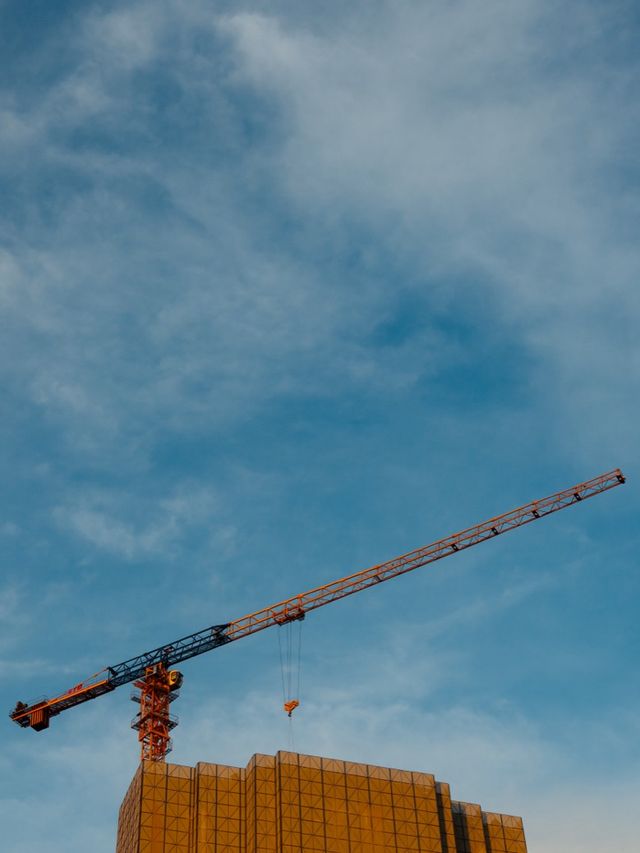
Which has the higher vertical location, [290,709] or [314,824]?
[290,709]

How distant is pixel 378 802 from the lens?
495 ft

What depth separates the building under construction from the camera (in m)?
144

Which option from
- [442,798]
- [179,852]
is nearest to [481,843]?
[442,798]

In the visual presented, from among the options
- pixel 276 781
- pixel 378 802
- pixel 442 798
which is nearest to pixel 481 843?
pixel 442 798

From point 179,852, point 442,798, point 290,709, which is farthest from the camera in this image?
point 290,709

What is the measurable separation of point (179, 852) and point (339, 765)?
76.7ft

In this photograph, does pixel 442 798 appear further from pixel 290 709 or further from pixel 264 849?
pixel 290 709

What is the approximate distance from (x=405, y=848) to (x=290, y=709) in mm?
47741

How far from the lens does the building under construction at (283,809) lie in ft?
474

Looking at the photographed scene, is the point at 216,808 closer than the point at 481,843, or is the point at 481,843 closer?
the point at 216,808

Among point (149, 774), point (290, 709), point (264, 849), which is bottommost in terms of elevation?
point (264, 849)

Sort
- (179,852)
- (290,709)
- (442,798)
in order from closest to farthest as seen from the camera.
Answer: (179,852) → (442,798) → (290,709)

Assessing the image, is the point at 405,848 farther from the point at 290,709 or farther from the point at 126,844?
the point at 290,709

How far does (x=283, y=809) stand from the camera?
145500 mm
